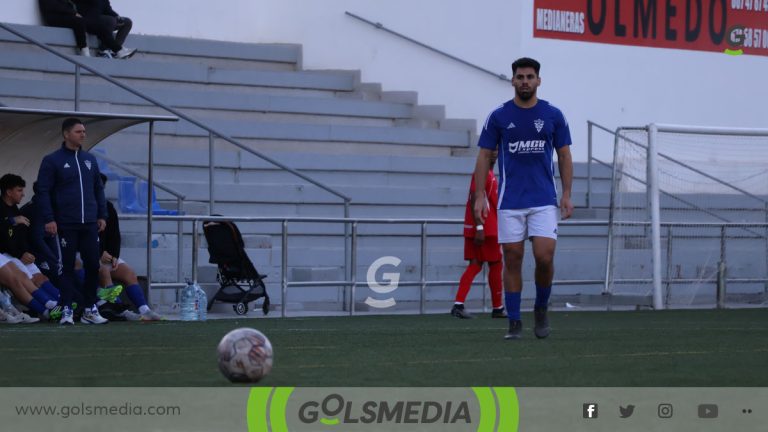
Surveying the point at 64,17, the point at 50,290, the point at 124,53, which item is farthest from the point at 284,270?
the point at 64,17

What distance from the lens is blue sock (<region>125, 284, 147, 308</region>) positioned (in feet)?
49.3

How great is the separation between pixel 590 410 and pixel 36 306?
29.9 feet

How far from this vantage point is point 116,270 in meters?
15.3

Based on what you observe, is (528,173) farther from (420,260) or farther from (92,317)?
(420,260)

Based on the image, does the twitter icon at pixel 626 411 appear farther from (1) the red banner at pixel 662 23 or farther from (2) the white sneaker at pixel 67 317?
(1) the red banner at pixel 662 23

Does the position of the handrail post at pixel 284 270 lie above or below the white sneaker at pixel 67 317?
above

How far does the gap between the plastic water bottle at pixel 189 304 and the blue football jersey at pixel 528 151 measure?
5.19m

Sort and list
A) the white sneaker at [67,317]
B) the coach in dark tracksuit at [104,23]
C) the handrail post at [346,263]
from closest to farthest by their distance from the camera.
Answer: the white sneaker at [67,317] → the handrail post at [346,263] → the coach in dark tracksuit at [104,23]

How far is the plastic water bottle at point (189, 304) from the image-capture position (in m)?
15.2

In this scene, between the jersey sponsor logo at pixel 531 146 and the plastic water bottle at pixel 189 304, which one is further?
the plastic water bottle at pixel 189 304

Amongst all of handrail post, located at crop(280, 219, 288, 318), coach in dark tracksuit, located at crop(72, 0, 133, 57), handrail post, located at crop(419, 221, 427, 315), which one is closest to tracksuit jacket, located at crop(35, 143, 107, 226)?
handrail post, located at crop(280, 219, 288, 318)

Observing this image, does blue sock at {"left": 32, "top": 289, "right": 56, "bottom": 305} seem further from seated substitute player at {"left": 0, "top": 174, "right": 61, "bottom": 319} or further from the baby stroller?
the baby stroller

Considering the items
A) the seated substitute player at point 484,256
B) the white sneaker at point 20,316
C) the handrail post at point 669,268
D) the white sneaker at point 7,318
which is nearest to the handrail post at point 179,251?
the white sneaker at point 20,316

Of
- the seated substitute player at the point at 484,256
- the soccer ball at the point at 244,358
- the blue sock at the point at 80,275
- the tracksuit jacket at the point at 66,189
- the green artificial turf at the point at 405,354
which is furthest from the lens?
the seated substitute player at the point at 484,256
